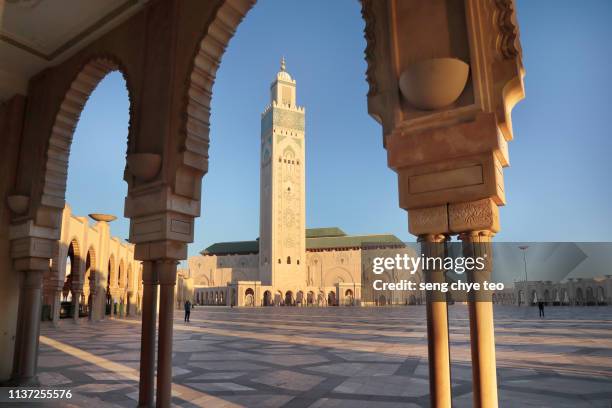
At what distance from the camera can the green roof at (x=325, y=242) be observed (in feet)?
199

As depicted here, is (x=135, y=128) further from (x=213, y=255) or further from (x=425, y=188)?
(x=213, y=255)

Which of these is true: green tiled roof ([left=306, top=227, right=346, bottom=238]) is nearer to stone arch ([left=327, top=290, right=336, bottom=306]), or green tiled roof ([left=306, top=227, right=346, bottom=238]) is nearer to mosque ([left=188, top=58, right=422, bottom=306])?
mosque ([left=188, top=58, right=422, bottom=306])

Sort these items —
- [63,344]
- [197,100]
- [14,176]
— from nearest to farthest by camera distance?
1. [197,100]
2. [14,176]
3. [63,344]

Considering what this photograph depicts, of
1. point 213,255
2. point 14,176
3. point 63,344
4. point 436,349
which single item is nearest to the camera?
point 436,349

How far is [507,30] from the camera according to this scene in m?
2.16

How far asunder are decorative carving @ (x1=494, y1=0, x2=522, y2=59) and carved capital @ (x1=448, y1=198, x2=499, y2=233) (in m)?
0.72

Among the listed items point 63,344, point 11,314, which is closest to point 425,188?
point 11,314

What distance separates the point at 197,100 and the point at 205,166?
56 cm

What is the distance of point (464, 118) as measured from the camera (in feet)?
7.13

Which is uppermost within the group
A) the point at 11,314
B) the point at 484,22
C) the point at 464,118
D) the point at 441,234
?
the point at 484,22

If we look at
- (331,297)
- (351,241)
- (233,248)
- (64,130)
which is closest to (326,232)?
(351,241)

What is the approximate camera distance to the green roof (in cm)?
6074

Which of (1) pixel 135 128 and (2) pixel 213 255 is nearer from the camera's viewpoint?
(1) pixel 135 128

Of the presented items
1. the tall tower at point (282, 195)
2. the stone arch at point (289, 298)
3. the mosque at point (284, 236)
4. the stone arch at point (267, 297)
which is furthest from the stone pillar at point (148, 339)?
the stone arch at point (289, 298)
